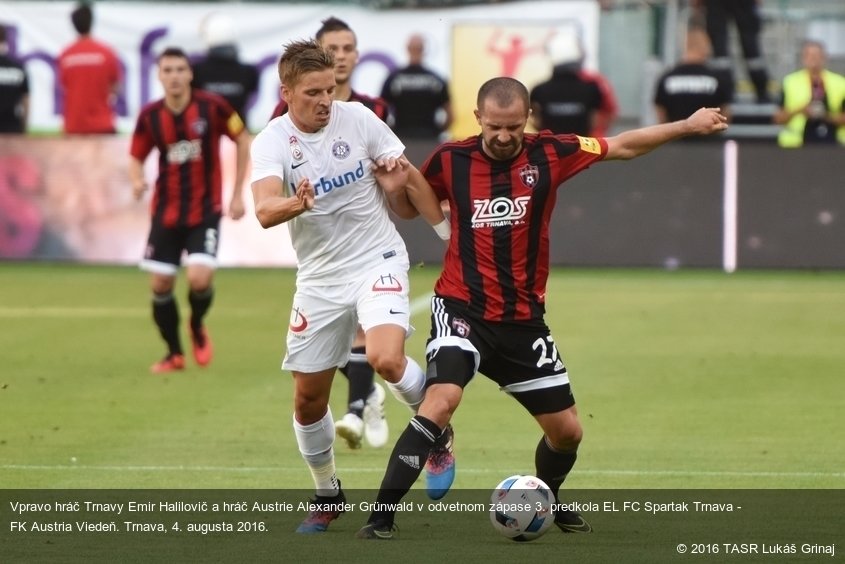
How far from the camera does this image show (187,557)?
6.52 m

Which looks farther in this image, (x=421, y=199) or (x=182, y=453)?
(x=182, y=453)

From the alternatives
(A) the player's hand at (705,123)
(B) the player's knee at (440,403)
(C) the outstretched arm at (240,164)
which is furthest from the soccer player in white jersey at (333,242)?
(C) the outstretched arm at (240,164)

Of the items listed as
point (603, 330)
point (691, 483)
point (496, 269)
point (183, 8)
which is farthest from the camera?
point (183, 8)

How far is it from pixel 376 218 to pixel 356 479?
1588 millimetres

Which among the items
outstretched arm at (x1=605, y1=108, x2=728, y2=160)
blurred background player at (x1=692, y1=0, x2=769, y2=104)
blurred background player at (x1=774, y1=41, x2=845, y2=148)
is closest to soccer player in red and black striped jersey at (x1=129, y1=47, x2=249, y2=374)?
outstretched arm at (x1=605, y1=108, x2=728, y2=160)

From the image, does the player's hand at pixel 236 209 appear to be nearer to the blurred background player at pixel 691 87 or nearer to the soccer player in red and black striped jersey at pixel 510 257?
the soccer player in red and black striped jersey at pixel 510 257

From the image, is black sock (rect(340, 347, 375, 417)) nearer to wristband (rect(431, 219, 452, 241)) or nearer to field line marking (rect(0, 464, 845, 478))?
field line marking (rect(0, 464, 845, 478))

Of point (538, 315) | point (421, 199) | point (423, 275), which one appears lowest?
point (423, 275)

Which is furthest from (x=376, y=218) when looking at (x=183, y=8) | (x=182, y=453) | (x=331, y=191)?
(x=183, y=8)

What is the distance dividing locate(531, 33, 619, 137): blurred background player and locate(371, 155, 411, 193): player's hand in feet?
35.9

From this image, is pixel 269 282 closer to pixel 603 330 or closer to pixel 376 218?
pixel 603 330

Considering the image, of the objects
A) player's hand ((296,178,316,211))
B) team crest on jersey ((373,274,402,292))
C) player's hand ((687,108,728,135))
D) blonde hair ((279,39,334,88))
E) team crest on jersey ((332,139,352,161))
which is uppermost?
blonde hair ((279,39,334,88))

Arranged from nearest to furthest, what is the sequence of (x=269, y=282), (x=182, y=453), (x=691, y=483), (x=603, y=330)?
(x=691, y=483)
(x=182, y=453)
(x=603, y=330)
(x=269, y=282)

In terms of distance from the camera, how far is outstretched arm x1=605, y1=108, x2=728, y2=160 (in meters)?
7.25
